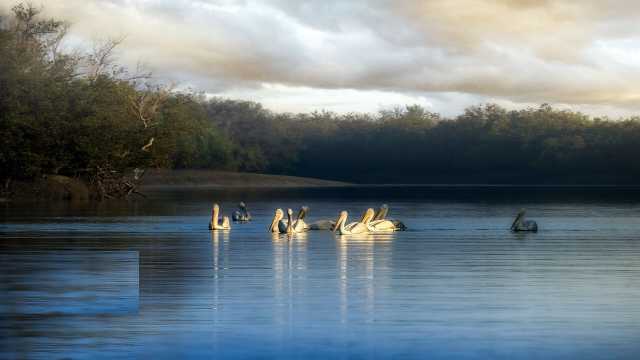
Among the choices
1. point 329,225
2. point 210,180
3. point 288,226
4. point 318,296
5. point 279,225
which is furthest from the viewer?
point 210,180

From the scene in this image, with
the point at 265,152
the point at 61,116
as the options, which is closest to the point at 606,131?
the point at 265,152

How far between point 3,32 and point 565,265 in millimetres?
40429

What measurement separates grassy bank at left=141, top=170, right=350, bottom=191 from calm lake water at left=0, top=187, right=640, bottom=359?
7156cm

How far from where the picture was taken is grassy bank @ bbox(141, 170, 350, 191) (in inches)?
3909

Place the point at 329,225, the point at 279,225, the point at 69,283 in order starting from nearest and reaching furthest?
the point at 69,283, the point at 279,225, the point at 329,225

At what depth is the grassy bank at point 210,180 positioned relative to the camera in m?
99.3

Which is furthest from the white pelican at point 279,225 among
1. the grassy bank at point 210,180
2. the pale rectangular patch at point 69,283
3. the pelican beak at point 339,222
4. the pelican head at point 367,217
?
the grassy bank at point 210,180

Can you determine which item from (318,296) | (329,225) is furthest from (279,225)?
(318,296)

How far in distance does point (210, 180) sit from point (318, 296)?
89.0m

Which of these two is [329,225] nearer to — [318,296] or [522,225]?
[522,225]

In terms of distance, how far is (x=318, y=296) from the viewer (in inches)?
572

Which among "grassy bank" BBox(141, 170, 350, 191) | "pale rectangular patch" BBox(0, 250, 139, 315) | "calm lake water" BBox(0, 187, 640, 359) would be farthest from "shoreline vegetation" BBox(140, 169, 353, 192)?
"pale rectangular patch" BBox(0, 250, 139, 315)

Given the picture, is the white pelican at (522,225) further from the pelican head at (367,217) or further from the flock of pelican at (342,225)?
the pelican head at (367,217)

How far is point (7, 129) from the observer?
5372cm
